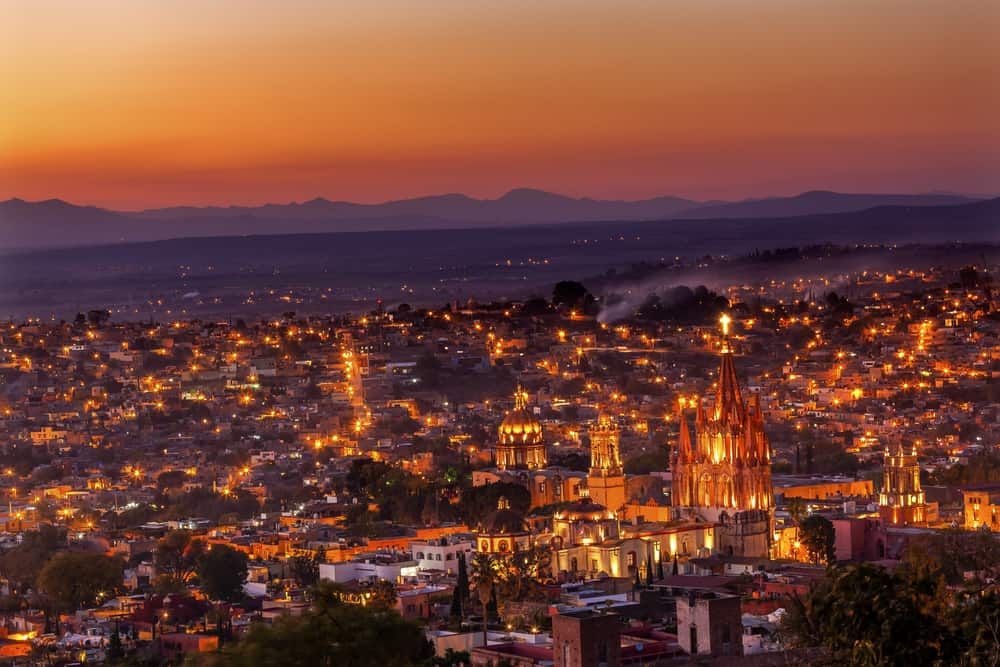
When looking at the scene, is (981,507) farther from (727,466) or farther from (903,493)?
(727,466)

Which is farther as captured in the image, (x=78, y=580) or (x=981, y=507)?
(x=981, y=507)

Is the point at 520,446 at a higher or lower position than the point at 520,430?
lower

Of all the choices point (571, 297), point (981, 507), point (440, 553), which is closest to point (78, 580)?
point (440, 553)

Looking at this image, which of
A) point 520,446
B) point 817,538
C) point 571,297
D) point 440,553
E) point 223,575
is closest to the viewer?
point 223,575

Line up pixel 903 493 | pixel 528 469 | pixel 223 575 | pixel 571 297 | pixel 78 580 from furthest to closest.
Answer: pixel 571 297 < pixel 528 469 < pixel 903 493 < pixel 78 580 < pixel 223 575

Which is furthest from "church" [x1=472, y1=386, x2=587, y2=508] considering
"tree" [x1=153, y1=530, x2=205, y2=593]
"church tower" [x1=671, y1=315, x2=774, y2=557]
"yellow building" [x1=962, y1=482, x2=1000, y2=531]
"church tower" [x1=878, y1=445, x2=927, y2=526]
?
"yellow building" [x1=962, y1=482, x2=1000, y2=531]

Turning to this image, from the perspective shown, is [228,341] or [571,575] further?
[228,341]

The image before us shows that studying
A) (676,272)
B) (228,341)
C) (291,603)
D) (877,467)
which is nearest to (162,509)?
(877,467)

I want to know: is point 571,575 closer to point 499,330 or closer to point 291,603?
point 291,603

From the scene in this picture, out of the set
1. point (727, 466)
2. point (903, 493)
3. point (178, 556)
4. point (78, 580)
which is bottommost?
point (178, 556)
